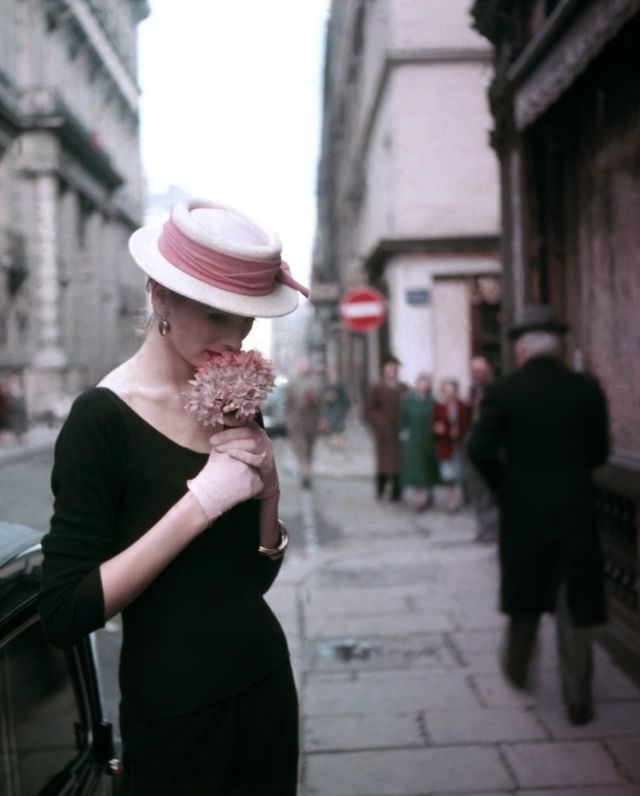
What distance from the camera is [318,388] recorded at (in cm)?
1516

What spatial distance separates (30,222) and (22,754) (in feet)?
121

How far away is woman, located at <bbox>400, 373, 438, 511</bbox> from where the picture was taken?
11609mm

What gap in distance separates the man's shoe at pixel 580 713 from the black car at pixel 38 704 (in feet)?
9.43

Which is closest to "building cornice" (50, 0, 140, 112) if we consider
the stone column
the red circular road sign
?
the stone column

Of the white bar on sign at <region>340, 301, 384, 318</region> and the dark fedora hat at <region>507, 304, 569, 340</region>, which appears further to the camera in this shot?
the white bar on sign at <region>340, 301, 384, 318</region>

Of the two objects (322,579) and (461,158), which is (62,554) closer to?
(322,579)

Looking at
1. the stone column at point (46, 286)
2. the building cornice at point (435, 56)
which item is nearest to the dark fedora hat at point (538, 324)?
the building cornice at point (435, 56)

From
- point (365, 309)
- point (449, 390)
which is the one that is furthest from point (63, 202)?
point (449, 390)

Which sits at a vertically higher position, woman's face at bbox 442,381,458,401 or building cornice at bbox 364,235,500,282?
building cornice at bbox 364,235,500,282

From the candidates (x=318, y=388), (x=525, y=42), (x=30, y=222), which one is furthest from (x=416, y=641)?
(x=30, y=222)

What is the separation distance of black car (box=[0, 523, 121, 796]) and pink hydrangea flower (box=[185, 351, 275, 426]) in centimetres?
46

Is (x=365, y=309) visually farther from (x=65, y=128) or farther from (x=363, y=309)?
(x=65, y=128)

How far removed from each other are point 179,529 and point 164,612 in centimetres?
18

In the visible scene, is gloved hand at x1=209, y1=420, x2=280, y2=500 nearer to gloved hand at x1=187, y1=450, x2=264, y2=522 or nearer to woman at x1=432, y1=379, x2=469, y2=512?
gloved hand at x1=187, y1=450, x2=264, y2=522
